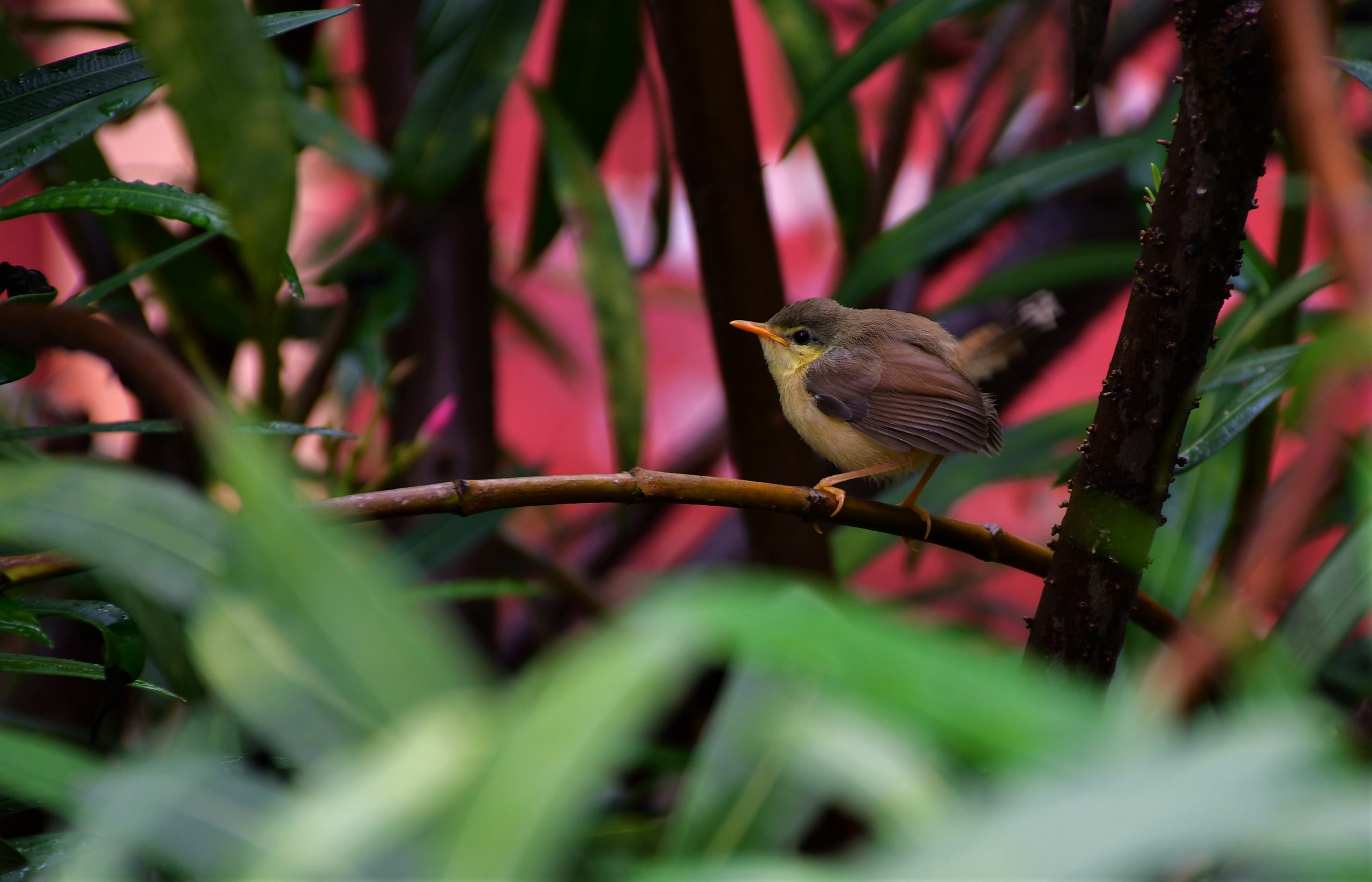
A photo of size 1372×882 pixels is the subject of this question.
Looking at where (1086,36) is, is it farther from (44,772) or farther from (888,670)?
(44,772)

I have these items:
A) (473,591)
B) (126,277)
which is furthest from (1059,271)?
(126,277)

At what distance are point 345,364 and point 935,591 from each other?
111cm

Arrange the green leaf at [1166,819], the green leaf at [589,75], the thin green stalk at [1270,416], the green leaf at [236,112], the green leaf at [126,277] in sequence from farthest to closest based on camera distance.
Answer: the green leaf at [589,75] → the thin green stalk at [1270,416] → the green leaf at [126,277] → the green leaf at [236,112] → the green leaf at [1166,819]

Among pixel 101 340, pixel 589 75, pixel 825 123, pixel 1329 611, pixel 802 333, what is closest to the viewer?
pixel 101 340

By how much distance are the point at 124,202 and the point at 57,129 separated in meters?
0.07

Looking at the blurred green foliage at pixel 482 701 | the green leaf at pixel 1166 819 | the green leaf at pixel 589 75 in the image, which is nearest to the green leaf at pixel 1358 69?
the blurred green foliage at pixel 482 701

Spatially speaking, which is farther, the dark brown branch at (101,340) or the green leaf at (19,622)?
the green leaf at (19,622)

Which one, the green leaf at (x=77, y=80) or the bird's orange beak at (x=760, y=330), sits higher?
the green leaf at (x=77, y=80)

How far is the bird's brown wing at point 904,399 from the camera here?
Answer: 1.12 meters

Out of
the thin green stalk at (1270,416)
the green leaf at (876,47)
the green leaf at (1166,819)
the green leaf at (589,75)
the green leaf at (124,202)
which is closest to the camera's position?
the green leaf at (1166,819)

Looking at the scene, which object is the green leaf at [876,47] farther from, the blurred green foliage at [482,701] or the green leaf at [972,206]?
the green leaf at [972,206]

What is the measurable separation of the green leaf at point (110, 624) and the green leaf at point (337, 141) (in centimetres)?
78

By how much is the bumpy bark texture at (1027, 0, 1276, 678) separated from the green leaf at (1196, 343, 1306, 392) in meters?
0.30

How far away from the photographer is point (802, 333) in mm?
1307
